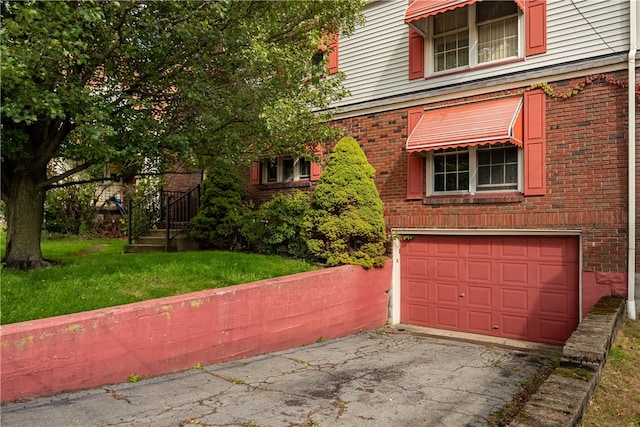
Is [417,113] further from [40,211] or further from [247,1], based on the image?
[40,211]

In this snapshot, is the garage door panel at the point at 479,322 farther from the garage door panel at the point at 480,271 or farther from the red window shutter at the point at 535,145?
the red window shutter at the point at 535,145

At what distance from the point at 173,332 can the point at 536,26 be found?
803 centimetres

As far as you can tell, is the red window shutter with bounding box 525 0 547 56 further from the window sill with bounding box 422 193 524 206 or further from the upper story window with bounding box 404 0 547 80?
the window sill with bounding box 422 193 524 206

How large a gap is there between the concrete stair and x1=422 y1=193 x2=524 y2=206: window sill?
624cm

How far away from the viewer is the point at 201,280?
23.7 feet

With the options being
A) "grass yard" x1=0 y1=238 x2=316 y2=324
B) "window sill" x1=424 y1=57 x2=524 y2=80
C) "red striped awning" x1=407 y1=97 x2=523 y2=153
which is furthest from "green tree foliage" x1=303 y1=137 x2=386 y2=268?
"window sill" x1=424 y1=57 x2=524 y2=80

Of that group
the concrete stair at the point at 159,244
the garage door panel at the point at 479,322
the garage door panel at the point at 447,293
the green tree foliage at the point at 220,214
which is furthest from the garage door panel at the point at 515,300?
the concrete stair at the point at 159,244

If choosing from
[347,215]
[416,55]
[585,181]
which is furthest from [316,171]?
[585,181]

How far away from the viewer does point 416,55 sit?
31.8ft

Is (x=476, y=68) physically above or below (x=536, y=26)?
below

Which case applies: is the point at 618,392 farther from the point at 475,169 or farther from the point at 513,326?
the point at 475,169

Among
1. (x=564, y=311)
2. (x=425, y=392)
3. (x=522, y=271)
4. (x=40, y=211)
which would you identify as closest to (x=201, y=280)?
(x=40, y=211)

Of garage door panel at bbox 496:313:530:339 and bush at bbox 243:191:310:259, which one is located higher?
bush at bbox 243:191:310:259

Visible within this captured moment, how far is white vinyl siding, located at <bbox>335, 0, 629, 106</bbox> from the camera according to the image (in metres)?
7.44
